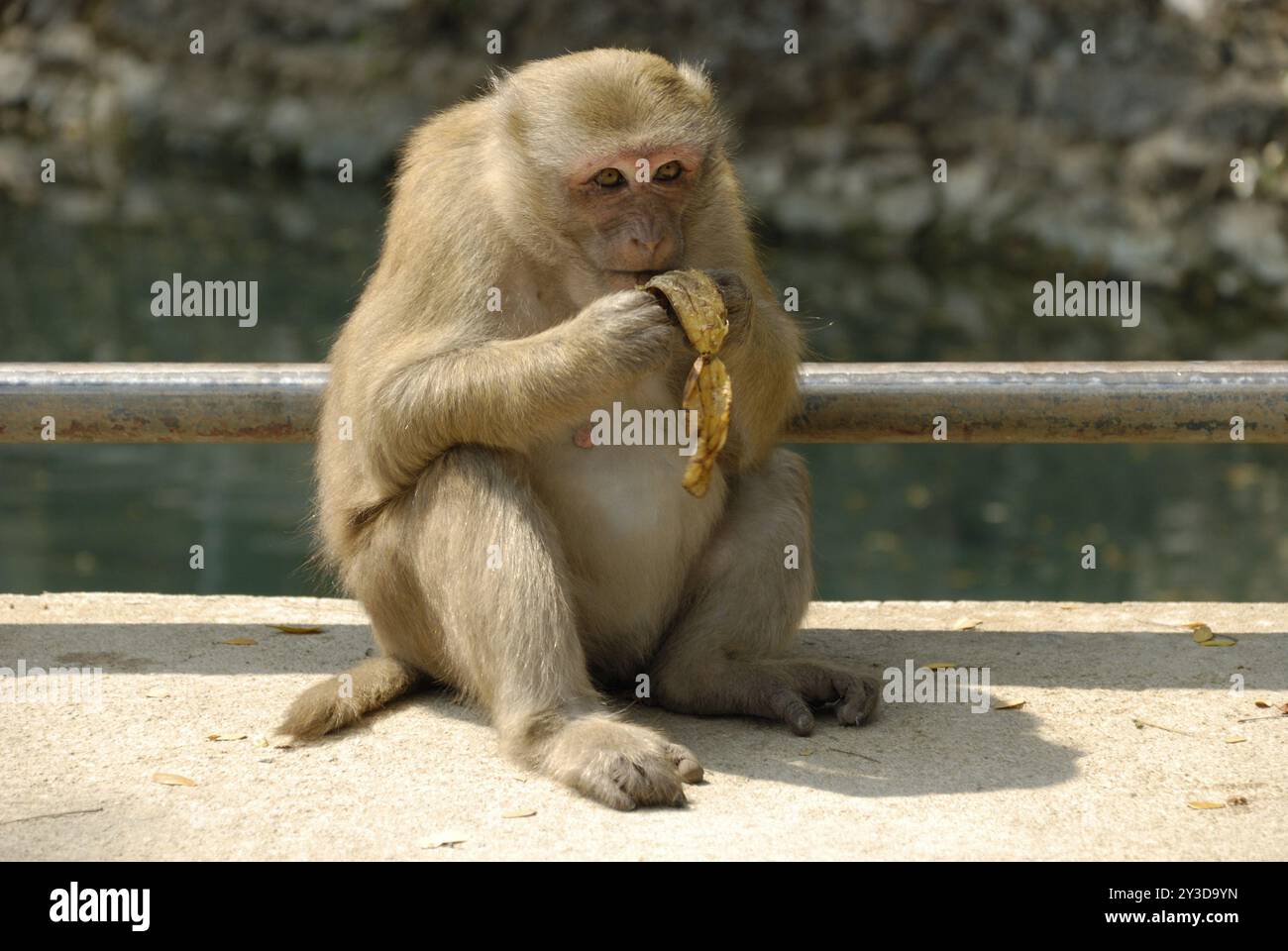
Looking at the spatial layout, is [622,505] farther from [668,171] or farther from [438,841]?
[438,841]

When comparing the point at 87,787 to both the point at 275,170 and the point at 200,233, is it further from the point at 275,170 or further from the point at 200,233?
the point at 275,170

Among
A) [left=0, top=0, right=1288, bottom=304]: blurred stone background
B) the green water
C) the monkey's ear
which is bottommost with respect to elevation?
the green water

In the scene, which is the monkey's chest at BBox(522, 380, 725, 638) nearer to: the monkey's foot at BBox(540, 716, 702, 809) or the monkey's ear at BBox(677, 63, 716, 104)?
the monkey's foot at BBox(540, 716, 702, 809)

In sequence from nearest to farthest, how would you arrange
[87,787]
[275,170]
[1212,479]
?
[87,787]
[1212,479]
[275,170]

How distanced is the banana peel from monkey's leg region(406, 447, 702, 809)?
45 cm

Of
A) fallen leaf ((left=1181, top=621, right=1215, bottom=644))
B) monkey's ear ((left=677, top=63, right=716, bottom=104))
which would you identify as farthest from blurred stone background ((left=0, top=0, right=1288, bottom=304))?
monkey's ear ((left=677, top=63, right=716, bottom=104))

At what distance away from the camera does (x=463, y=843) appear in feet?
12.8

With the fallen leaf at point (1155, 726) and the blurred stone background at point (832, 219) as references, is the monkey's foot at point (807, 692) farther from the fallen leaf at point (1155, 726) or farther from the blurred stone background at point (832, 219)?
the blurred stone background at point (832, 219)

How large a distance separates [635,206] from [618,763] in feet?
4.63

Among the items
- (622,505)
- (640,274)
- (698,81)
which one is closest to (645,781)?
(622,505)

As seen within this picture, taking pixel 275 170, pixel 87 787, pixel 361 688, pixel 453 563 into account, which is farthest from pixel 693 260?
pixel 275 170

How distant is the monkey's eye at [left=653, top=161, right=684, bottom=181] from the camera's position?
4422mm

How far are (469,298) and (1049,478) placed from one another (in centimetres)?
1231

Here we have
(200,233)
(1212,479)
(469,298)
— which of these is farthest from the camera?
(200,233)
